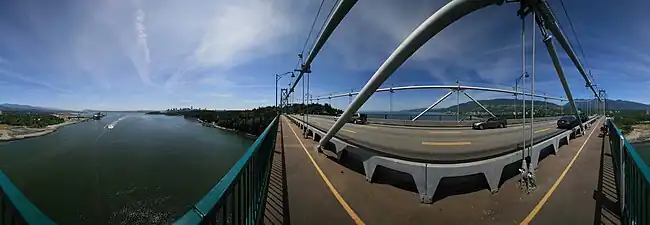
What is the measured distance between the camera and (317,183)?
4539mm

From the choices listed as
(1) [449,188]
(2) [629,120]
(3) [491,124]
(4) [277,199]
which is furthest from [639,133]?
(4) [277,199]

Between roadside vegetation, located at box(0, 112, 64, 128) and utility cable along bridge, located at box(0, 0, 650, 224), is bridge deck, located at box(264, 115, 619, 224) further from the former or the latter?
roadside vegetation, located at box(0, 112, 64, 128)

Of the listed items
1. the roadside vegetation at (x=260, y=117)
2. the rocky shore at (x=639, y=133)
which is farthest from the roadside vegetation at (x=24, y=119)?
the rocky shore at (x=639, y=133)

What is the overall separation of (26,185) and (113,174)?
9147 millimetres

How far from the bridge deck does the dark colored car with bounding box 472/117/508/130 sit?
216 centimetres

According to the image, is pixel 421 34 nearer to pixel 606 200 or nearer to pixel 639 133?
pixel 606 200

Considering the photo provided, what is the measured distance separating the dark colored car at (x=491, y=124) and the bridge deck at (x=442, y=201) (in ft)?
7.10

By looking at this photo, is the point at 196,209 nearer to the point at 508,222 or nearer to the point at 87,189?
the point at 508,222

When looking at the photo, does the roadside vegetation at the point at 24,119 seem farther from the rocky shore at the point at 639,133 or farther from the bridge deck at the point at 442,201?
the rocky shore at the point at 639,133

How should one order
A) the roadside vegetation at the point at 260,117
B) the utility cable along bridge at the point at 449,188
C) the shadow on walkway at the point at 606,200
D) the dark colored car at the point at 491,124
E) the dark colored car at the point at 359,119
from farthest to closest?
the roadside vegetation at the point at 260,117, the dark colored car at the point at 359,119, the dark colored car at the point at 491,124, the shadow on walkway at the point at 606,200, the utility cable along bridge at the point at 449,188

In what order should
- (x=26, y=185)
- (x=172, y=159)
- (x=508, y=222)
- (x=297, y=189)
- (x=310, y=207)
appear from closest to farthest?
(x=508, y=222) → (x=310, y=207) → (x=297, y=189) → (x=26, y=185) → (x=172, y=159)

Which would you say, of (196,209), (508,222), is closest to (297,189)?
(508,222)

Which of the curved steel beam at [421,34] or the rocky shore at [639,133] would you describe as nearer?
the curved steel beam at [421,34]

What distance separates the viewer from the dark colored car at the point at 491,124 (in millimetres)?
6964
